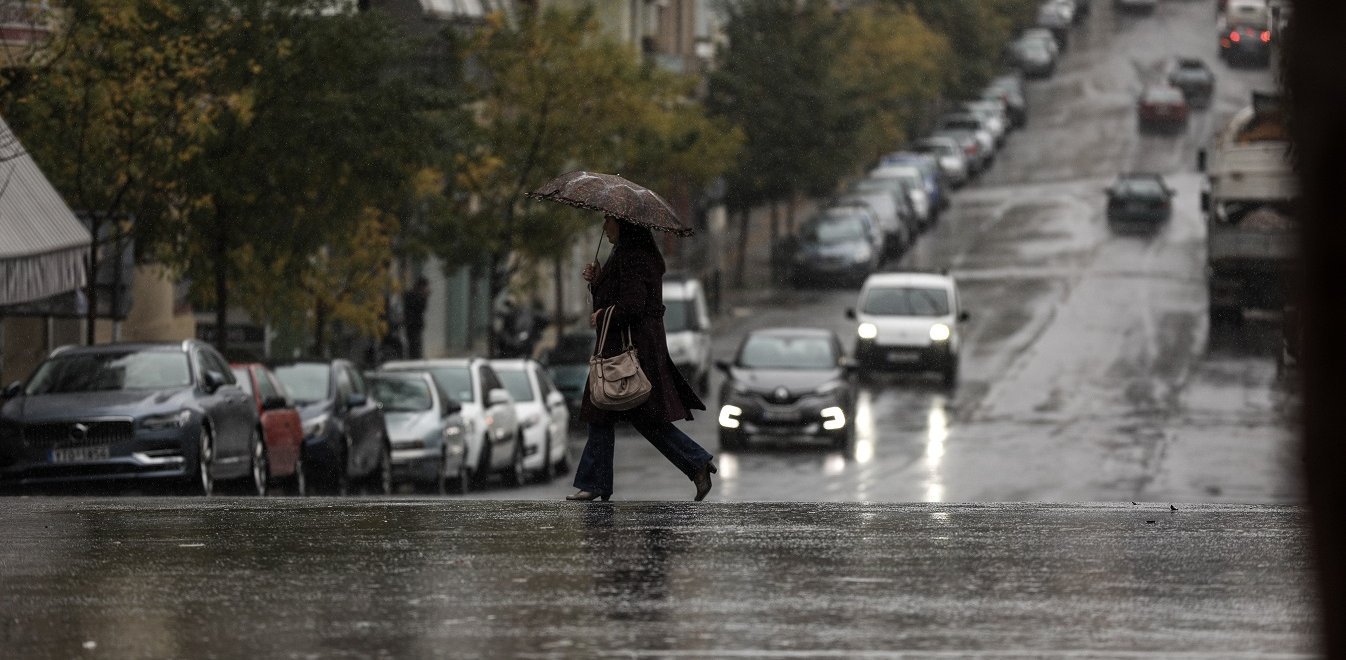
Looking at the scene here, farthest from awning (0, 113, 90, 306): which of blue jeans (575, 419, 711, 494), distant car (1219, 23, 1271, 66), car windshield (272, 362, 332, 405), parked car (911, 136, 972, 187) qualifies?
distant car (1219, 23, 1271, 66)

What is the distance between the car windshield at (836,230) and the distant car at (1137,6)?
55.9 meters

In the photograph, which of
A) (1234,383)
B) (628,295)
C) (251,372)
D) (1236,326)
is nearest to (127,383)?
(251,372)

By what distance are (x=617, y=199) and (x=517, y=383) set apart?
17.8m

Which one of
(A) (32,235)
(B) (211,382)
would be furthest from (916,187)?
(B) (211,382)

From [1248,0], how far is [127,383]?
79934 millimetres

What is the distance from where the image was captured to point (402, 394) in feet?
83.5

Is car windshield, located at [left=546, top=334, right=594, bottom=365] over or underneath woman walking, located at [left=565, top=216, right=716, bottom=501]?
underneath

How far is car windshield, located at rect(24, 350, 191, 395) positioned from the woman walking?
6971mm

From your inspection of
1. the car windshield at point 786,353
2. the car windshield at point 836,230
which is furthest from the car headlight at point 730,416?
the car windshield at point 836,230

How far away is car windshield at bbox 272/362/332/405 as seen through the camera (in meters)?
22.9

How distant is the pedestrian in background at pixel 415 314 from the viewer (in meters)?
41.6

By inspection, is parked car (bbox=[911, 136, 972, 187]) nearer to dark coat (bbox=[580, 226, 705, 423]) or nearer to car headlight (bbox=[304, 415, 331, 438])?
car headlight (bbox=[304, 415, 331, 438])

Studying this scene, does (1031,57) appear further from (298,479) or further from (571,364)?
(298,479)

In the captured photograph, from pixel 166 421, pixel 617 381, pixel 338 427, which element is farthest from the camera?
pixel 338 427
